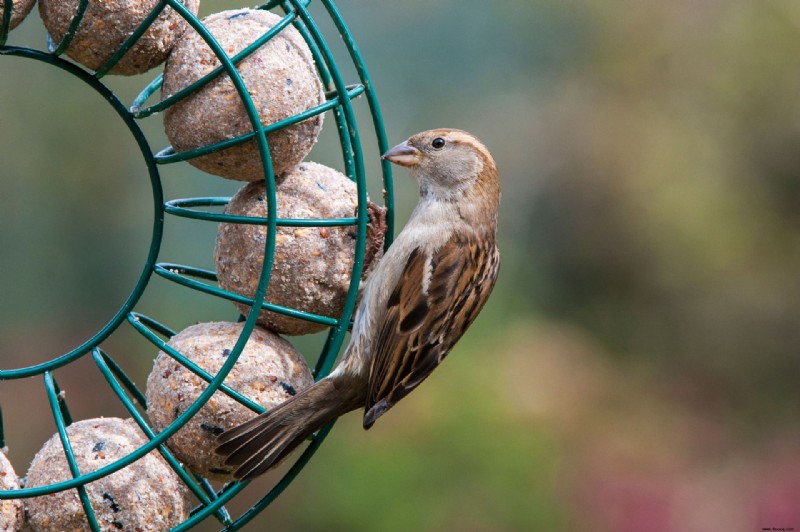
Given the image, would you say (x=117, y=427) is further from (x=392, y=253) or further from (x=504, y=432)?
(x=504, y=432)

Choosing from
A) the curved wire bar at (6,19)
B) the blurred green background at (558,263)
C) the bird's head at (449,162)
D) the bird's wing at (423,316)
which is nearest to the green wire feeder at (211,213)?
the curved wire bar at (6,19)

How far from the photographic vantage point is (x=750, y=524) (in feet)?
11.6

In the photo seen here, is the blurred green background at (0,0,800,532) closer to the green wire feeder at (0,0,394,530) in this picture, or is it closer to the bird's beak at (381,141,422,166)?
the bird's beak at (381,141,422,166)

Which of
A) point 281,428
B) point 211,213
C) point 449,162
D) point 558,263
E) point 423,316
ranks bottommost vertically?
point 281,428

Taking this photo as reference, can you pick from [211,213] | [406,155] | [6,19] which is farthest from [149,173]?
[406,155]

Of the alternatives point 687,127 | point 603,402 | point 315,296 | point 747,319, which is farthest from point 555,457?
point 315,296

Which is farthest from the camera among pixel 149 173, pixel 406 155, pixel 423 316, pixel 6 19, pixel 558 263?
pixel 558 263

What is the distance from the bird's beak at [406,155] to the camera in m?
2.06

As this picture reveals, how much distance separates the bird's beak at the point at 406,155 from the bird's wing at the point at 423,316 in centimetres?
18

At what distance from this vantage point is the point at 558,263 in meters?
4.29

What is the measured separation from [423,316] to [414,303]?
29 millimetres

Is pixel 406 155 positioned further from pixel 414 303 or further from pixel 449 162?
pixel 414 303

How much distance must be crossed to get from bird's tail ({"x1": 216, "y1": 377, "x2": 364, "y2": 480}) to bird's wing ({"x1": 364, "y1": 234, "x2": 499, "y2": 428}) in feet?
0.22

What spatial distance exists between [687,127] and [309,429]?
3.00 metres
